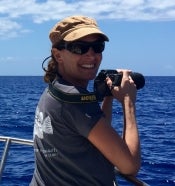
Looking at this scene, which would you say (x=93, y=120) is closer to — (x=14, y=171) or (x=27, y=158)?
(x=14, y=171)

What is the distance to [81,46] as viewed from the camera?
9.45 ft

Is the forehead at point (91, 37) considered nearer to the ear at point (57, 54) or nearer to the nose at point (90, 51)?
the nose at point (90, 51)

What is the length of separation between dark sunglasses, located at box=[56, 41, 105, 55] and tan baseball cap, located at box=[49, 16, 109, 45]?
3cm

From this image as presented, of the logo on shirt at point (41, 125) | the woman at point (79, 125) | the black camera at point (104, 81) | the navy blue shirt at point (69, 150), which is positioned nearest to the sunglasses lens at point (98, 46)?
the woman at point (79, 125)

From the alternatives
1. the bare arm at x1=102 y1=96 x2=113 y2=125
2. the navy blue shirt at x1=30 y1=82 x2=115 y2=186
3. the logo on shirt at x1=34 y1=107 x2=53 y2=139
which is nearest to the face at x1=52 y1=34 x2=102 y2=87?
the navy blue shirt at x1=30 y1=82 x2=115 y2=186

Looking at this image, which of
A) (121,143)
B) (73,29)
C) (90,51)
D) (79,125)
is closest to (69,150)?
(79,125)

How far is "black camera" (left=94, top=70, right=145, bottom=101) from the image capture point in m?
2.96

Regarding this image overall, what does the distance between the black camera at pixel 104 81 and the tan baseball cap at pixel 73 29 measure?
0.23 metres

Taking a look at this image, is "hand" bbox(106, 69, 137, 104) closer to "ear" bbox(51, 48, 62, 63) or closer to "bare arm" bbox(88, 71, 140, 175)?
"bare arm" bbox(88, 71, 140, 175)

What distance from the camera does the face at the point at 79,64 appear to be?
2924 mm

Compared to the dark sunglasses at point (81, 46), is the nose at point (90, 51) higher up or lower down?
lower down

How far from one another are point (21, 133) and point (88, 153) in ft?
65.2

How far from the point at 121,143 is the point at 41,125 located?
507 millimetres

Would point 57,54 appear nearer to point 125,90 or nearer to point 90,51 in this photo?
point 90,51
